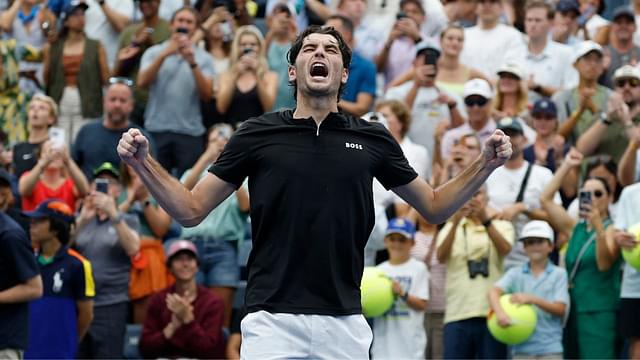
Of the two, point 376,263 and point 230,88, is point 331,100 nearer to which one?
point 376,263

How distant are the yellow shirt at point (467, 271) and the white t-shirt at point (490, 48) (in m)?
3.63

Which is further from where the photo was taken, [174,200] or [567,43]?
[567,43]

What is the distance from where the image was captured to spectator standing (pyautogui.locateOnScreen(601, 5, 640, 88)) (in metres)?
15.5

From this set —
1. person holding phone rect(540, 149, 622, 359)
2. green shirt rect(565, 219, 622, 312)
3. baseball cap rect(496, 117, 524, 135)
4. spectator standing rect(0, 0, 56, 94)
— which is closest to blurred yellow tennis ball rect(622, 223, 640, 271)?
person holding phone rect(540, 149, 622, 359)

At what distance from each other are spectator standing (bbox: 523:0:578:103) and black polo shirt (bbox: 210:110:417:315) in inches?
362

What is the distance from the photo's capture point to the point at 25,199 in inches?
531

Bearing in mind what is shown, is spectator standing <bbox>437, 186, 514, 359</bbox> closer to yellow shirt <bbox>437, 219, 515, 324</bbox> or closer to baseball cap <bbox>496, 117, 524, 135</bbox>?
yellow shirt <bbox>437, 219, 515, 324</bbox>

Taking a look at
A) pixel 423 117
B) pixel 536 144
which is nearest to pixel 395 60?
pixel 423 117

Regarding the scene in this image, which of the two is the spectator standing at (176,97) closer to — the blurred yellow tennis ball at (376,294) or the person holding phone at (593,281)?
the blurred yellow tennis ball at (376,294)

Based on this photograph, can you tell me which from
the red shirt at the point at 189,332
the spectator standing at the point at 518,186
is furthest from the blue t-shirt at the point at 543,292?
the red shirt at the point at 189,332

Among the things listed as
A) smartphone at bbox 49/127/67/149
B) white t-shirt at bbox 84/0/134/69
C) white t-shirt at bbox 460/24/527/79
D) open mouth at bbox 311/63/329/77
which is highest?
white t-shirt at bbox 84/0/134/69

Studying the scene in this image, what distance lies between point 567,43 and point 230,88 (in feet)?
14.0

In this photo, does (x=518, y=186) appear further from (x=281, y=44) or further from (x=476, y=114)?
(x=281, y=44)

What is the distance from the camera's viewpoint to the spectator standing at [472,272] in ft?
39.9
